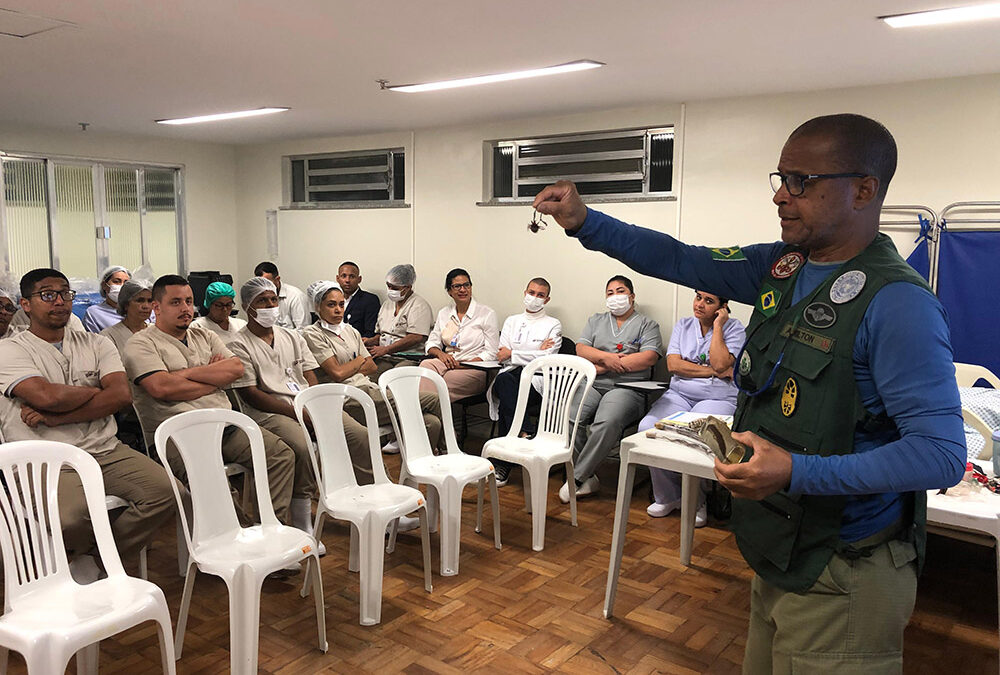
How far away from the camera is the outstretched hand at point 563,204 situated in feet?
4.83

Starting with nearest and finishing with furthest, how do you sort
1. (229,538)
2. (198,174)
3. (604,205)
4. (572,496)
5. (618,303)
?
(229,538) < (572,496) < (618,303) < (604,205) < (198,174)

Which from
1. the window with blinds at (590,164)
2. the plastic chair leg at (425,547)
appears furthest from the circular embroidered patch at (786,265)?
the window with blinds at (590,164)

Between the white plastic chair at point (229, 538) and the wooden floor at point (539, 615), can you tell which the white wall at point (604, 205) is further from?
the white plastic chair at point (229, 538)

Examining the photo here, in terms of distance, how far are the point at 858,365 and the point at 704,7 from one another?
2.38m

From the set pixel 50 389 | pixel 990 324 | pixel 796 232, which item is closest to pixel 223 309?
pixel 50 389

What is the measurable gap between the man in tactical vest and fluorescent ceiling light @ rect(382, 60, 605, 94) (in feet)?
10.2

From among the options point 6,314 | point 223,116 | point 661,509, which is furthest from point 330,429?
point 223,116

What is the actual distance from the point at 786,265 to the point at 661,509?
3.26 meters

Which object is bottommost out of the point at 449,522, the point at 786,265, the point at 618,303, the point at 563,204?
the point at 449,522

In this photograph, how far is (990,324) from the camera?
4.50 m

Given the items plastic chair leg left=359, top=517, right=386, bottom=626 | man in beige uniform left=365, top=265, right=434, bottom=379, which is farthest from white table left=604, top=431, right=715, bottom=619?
man in beige uniform left=365, top=265, right=434, bottom=379

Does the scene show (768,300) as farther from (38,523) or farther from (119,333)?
(119,333)

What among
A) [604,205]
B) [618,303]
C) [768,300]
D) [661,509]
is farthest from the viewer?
[604,205]

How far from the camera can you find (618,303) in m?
5.31
